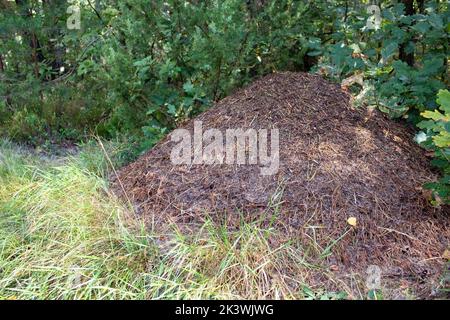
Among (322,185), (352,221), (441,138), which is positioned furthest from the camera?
(322,185)

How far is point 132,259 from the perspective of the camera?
7.59 ft

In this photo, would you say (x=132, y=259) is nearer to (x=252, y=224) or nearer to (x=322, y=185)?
(x=252, y=224)

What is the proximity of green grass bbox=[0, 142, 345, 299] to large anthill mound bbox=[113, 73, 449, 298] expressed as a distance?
15cm

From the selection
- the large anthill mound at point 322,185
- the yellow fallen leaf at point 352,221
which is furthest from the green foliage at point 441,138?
the yellow fallen leaf at point 352,221

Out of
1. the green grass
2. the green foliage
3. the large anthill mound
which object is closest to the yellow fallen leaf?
the large anthill mound

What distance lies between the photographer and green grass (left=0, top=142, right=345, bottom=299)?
7.10 ft

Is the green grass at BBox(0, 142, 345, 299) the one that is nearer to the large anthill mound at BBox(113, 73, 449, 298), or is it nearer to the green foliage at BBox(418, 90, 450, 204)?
the large anthill mound at BBox(113, 73, 449, 298)

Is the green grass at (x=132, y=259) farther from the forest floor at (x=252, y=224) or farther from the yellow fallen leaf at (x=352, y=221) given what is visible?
the yellow fallen leaf at (x=352, y=221)

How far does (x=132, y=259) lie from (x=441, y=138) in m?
1.70

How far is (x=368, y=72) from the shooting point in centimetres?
346

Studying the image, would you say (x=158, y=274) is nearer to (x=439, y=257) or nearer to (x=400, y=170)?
(x=439, y=257)

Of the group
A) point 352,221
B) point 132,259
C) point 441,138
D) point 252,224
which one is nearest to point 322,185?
point 352,221
